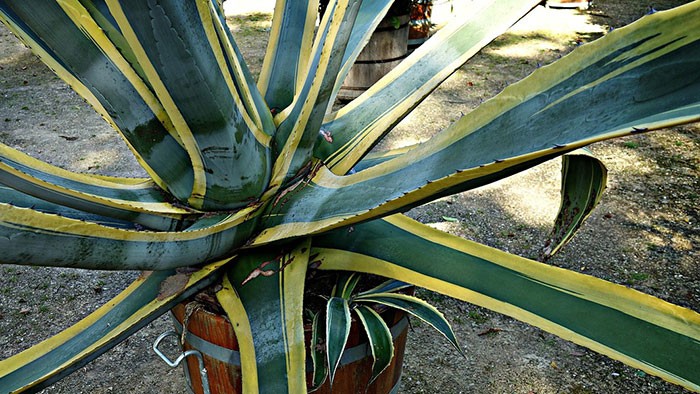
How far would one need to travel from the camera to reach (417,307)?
3.84 ft

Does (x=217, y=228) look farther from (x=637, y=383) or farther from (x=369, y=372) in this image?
(x=637, y=383)

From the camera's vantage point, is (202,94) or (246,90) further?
(246,90)

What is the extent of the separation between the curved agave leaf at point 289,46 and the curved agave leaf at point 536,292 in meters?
0.37

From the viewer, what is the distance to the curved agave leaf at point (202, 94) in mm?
877

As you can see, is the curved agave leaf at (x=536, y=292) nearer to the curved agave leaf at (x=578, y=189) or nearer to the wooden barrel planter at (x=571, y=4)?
the curved agave leaf at (x=578, y=189)

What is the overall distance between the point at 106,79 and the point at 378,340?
63 cm

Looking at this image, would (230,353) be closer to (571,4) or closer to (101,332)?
(101,332)

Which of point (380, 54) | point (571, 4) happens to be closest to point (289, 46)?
point (380, 54)

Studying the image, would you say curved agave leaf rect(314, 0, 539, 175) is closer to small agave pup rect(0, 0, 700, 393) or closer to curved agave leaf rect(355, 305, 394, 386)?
small agave pup rect(0, 0, 700, 393)

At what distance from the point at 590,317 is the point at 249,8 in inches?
216

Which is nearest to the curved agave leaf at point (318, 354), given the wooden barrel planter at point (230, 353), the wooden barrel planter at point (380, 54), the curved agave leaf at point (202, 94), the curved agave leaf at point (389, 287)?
the wooden barrel planter at point (230, 353)

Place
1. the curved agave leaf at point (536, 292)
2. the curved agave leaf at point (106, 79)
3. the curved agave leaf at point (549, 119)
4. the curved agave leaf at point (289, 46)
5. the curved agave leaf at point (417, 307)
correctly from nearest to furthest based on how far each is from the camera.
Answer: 1. the curved agave leaf at point (549, 119)
2. the curved agave leaf at point (536, 292)
3. the curved agave leaf at point (106, 79)
4. the curved agave leaf at point (417, 307)
5. the curved agave leaf at point (289, 46)

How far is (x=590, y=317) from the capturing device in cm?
90

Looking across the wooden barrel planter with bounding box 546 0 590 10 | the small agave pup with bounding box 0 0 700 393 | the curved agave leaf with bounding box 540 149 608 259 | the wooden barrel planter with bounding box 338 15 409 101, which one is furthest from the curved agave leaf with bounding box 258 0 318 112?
the wooden barrel planter with bounding box 546 0 590 10
